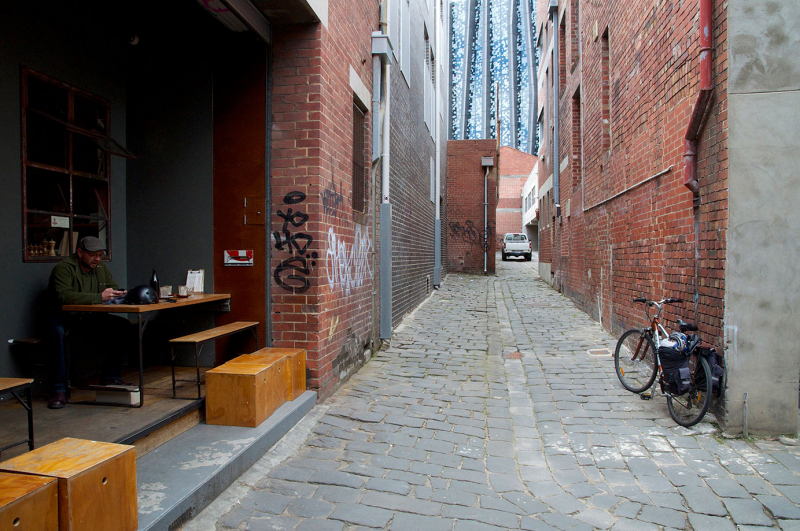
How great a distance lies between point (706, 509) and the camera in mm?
3281

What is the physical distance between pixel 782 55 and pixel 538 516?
164 inches

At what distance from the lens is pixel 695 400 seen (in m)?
4.86

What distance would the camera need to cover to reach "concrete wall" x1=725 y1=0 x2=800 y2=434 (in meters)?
4.37

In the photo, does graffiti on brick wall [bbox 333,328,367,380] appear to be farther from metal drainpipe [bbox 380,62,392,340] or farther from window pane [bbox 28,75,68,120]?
window pane [bbox 28,75,68,120]

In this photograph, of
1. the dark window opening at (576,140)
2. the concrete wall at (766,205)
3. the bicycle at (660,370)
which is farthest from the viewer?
the dark window opening at (576,140)

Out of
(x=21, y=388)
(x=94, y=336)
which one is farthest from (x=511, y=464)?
(x=94, y=336)

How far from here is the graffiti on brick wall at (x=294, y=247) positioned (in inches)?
201

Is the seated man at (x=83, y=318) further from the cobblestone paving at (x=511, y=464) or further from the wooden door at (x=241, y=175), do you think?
the cobblestone paving at (x=511, y=464)

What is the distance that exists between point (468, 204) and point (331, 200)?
19.0 meters

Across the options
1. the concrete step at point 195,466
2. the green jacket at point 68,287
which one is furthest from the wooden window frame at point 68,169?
the concrete step at point 195,466

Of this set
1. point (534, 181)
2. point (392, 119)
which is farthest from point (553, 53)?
point (534, 181)

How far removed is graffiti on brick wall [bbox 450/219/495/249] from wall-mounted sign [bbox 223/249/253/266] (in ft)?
63.2

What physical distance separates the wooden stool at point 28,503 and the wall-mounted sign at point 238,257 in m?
2.99

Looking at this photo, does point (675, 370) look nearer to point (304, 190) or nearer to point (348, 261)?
point (348, 261)
